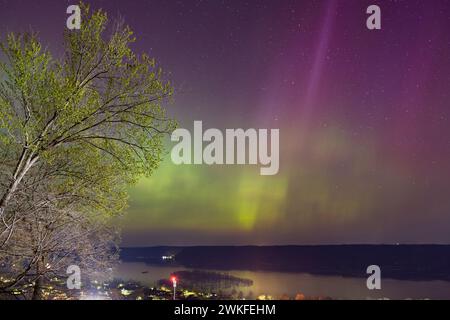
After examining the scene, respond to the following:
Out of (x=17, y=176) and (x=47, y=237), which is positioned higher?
(x=17, y=176)

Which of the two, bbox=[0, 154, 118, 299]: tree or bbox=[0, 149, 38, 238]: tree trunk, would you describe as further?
bbox=[0, 154, 118, 299]: tree

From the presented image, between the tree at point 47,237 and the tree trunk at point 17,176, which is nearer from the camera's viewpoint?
the tree trunk at point 17,176

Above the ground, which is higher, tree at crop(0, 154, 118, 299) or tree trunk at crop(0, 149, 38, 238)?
Answer: tree trunk at crop(0, 149, 38, 238)

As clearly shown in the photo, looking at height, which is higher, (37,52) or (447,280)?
(37,52)

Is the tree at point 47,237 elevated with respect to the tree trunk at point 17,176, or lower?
lower

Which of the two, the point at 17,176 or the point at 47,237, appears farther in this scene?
the point at 47,237

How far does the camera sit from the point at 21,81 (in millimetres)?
9977

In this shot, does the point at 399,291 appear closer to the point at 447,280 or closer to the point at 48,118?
the point at 447,280
